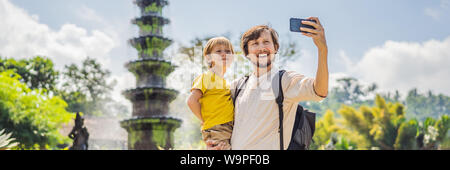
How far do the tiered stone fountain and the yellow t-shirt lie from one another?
1284cm

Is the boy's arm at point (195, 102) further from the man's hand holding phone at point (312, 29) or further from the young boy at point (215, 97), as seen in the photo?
the man's hand holding phone at point (312, 29)

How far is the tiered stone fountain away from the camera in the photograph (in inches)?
599

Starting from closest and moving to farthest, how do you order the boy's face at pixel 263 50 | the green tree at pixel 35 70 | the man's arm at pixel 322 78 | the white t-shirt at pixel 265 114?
the man's arm at pixel 322 78 → the white t-shirt at pixel 265 114 → the boy's face at pixel 263 50 → the green tree at pixel 35 70

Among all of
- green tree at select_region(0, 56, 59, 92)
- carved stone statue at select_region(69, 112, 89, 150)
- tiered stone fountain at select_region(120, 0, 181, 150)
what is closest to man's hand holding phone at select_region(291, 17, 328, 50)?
tiered stone fountain at select_region(120, 0, 181, 150)

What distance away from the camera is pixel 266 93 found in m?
2.27

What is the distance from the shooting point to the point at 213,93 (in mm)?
2473

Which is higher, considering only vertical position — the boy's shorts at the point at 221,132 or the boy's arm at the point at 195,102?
the boy's arm at the point at 195,102

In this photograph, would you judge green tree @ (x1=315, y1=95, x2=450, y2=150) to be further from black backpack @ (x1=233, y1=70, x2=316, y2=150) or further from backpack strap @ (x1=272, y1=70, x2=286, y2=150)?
backpack strap @ (x1=272, y1=70, x2=286, y2=150)

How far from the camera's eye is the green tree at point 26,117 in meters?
20.7

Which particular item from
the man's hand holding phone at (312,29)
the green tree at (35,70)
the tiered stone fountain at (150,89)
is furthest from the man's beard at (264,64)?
the green tree at (35,70)
